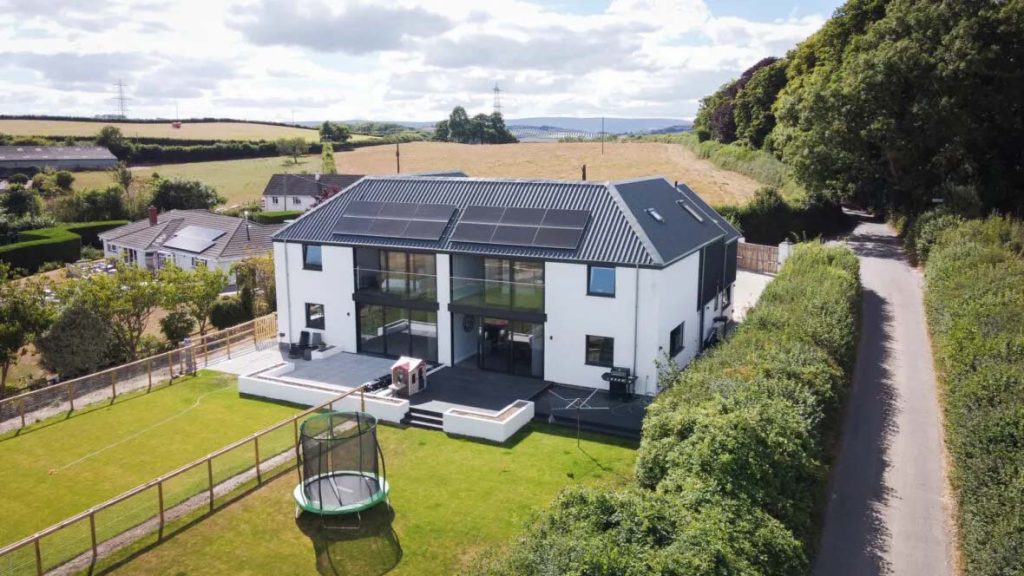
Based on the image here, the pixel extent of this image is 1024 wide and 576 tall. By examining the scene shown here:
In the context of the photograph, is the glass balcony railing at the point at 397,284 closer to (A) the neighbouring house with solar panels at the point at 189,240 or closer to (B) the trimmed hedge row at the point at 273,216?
(A) the neighbouring house with solar panels at the point at 189,240

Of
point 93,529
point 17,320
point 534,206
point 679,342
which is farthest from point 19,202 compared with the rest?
point 679,342

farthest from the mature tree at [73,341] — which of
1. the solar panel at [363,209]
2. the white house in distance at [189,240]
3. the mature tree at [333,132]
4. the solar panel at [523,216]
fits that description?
the mature tree at [333,132]

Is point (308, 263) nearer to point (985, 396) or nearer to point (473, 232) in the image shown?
point (473, 232)

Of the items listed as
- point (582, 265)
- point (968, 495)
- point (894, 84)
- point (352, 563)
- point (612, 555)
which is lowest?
point (352, 563)

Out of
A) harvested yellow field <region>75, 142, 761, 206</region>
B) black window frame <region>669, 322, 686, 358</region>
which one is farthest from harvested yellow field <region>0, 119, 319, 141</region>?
black window frame <region>669, 322, 686, 358</region>

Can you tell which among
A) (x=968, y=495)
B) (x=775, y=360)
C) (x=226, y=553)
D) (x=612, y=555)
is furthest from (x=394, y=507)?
(x=968, y=495)

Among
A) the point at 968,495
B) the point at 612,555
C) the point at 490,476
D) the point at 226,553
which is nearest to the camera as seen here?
the point at 612,555

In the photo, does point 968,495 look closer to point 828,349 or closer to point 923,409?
point 828,349
